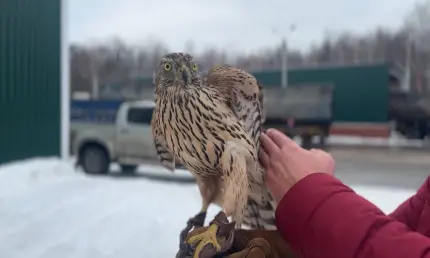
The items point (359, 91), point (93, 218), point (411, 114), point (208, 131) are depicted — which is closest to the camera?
point (208, 131)

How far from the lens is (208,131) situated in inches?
51.3

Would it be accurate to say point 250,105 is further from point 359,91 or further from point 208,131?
point 359,91

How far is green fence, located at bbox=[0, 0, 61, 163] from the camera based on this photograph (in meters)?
5.82

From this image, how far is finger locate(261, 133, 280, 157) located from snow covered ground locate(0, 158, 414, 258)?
1.46 m

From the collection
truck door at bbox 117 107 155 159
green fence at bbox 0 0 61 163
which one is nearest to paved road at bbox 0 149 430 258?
green fence at bbox 0 0 61 163

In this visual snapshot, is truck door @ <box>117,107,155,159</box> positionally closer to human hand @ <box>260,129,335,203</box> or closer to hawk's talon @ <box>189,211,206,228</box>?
hawk's talon @ <box>189,211,206,228</box>

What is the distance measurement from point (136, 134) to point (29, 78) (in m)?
2.02

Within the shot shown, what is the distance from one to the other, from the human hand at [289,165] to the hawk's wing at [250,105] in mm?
97

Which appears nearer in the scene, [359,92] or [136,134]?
[136,134]

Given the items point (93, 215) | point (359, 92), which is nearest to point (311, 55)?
point (359, 92)

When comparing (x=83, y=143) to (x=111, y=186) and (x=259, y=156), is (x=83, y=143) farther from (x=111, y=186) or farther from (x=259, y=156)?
(x=259, y=156)

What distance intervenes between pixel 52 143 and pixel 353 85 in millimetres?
14817

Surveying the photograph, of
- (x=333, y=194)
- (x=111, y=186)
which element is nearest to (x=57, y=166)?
(x=111, y=186)

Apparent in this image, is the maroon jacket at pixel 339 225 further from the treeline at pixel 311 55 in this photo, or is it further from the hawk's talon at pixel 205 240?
the treeline at pixel 311 55
